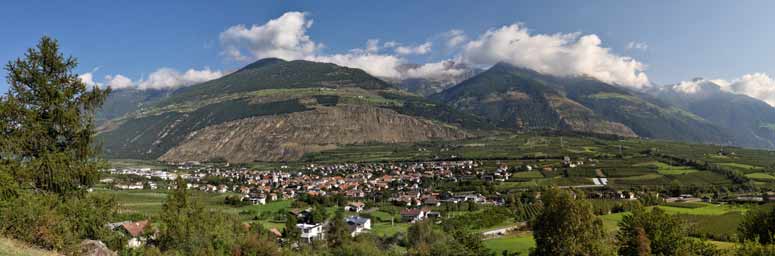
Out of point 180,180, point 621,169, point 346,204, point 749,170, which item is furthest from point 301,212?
point 749,170

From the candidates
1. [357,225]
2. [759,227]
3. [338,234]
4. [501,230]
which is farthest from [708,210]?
[338,234]

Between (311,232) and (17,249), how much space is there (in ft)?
171

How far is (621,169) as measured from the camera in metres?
109

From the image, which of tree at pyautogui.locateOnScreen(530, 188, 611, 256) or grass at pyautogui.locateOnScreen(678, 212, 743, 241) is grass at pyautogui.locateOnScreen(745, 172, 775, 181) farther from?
tree at pyautogui.locateOnScreen(530, 188, 611, 256)

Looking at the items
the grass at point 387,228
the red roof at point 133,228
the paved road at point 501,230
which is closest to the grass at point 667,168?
the paved road at point 501,230

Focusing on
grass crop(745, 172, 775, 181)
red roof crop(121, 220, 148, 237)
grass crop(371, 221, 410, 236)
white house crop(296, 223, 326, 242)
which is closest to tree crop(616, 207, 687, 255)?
grass crop(371, 221, 410, 236)

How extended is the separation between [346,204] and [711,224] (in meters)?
56.0

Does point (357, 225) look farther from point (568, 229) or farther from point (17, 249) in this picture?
point (17, 249)

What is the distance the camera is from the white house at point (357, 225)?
61.7 metres

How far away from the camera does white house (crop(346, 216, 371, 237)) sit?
202 ft

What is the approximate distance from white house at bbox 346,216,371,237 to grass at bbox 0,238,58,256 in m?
46.9

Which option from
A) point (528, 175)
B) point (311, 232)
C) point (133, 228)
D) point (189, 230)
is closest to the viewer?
point (189, 230)

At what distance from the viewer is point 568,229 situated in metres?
29.2

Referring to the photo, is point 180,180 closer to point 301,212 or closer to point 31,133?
point 31,133
